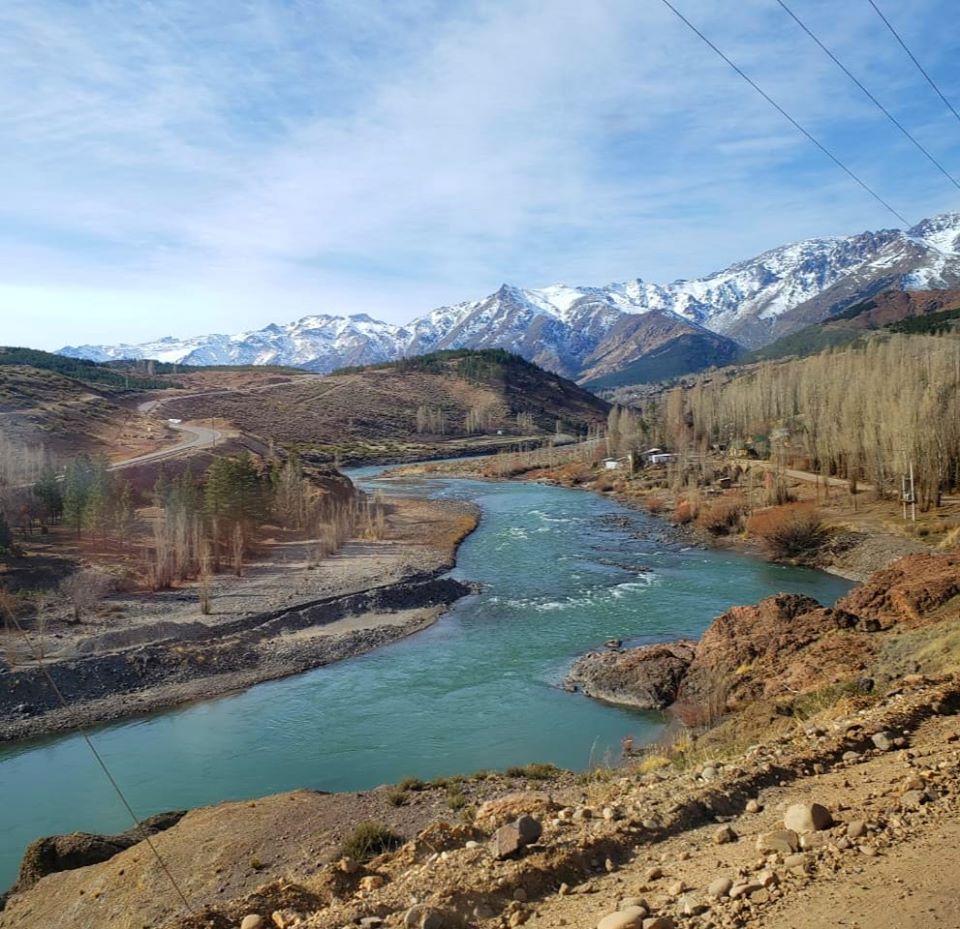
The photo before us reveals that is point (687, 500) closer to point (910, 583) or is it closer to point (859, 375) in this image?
point (859, 375)

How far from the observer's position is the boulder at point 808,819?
7250mm

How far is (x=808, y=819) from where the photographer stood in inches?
287

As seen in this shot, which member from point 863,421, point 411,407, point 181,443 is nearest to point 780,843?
point 863,421

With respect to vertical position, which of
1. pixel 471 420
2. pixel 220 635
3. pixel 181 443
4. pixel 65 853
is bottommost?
pixel 65 853

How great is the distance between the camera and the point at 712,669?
21.6m

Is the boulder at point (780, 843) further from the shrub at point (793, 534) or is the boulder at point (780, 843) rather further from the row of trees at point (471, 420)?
the row of trees at point (471, 420)

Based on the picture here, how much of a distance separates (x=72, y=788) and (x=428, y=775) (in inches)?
331

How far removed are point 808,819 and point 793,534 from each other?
118 ft

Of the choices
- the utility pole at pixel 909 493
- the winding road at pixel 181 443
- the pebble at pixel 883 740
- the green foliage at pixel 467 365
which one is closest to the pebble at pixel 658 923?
the pebble at pixel 883 740

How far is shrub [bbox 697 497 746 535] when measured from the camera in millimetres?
47906

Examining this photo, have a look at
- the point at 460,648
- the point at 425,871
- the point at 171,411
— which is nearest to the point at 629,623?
the point at 460,648

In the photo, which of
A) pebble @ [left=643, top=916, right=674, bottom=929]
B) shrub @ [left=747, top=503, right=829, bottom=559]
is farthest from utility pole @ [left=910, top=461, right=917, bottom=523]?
pebble @ [left=643, top=916, right=674, bottom=929]

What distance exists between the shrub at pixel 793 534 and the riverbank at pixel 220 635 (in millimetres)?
16909

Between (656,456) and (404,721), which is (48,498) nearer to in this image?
(404,721)
